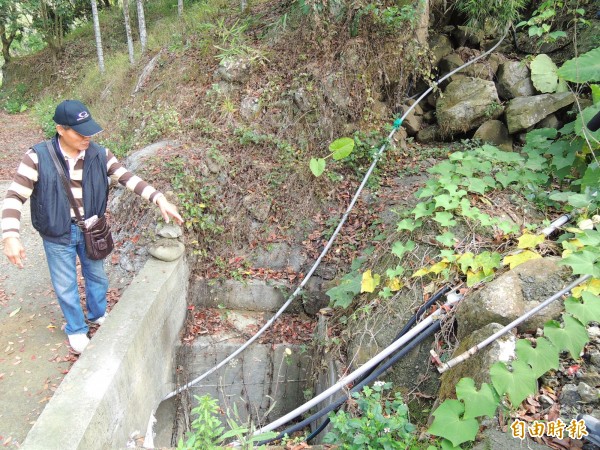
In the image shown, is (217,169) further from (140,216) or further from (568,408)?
(568,408)

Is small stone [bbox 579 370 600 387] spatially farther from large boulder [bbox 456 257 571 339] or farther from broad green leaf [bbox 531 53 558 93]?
broad green leaf [bbox 531 53 558 93]

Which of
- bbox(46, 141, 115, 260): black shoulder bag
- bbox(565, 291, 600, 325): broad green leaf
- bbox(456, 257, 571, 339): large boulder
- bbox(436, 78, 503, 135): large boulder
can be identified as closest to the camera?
bbox(565, 291, 600, 325): broad green leaf

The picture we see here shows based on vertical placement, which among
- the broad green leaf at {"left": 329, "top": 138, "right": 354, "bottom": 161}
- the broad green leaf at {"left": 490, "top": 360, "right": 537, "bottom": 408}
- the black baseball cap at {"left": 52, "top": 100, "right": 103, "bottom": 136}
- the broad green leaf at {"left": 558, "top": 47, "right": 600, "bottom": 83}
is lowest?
the broad green leaf at {"left": 490, "top": 360, "right": 537, "bottom": 408}

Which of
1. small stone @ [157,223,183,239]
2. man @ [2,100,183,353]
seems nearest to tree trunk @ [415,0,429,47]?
small stone @ [157,223,183,239]

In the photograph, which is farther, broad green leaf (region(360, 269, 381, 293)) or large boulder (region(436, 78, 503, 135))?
large boulder (region(436, 78, 503, 135))

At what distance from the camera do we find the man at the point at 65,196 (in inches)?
113

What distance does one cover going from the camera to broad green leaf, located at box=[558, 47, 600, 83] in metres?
3.65

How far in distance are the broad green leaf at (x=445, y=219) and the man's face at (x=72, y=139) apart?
313cm

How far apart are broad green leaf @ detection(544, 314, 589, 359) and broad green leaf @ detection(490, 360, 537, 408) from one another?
0.24 metres

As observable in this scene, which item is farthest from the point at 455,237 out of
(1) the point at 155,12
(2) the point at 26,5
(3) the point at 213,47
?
(2) the point at 26,5

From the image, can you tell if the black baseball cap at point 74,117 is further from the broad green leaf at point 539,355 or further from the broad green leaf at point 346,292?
the broad green leaf at point 539,355

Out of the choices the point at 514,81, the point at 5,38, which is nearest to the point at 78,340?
the point at 514,81

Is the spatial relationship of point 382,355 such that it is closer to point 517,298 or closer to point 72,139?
point 517,298

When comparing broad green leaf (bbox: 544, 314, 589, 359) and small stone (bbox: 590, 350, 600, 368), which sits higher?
broad green leaf (bbox: 544, 314, 589, 359)
